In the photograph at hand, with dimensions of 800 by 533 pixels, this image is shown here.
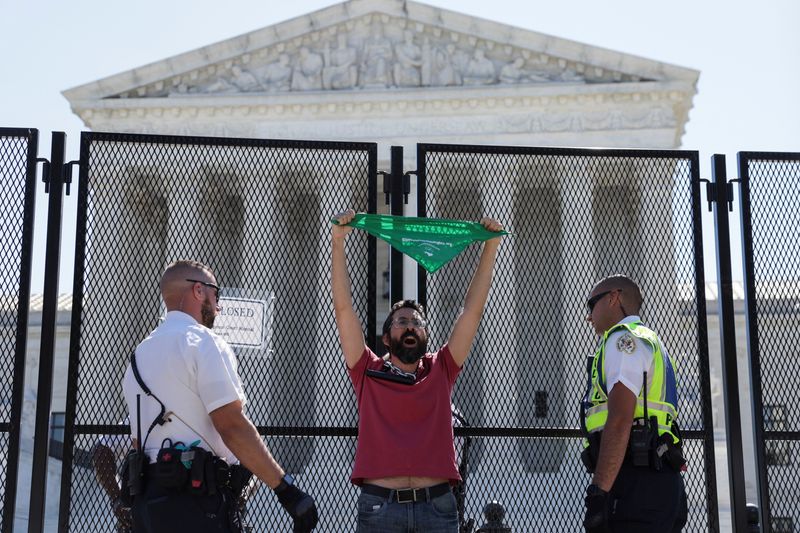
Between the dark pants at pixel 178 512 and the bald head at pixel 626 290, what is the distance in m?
2.82

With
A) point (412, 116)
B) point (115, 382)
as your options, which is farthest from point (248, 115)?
point (115, 382)

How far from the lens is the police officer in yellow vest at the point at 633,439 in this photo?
20.6ft

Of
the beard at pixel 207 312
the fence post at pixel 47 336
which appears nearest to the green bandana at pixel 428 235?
the beard at pixel 207 312

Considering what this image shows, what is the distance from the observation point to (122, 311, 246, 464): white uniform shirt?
5844 millimetres

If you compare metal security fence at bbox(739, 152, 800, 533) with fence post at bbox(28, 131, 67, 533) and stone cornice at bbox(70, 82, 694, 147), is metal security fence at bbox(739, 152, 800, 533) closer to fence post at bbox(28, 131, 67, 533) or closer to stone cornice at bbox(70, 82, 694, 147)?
fence post at bbox(28, 131, 67, 533)

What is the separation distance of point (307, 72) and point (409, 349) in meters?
32.2

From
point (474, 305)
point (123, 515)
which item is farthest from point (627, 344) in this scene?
point (123, 515)

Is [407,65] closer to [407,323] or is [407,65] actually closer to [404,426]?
[407,323]

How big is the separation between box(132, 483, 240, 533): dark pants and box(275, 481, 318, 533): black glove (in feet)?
1.32

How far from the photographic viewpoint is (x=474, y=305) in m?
7.06

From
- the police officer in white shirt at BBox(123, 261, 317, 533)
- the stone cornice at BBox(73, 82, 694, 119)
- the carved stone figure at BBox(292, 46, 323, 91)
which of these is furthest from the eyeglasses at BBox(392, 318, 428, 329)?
the carved stone figure at BBox(292, 46, 323, 91)

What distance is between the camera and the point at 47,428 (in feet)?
23.3

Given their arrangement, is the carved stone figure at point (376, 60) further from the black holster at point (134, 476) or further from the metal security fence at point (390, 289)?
the black holster at point (134, 476)

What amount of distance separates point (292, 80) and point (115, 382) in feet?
99.6
